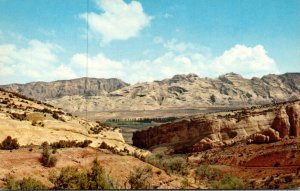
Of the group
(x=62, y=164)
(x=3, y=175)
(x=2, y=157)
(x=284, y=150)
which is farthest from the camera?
(x=284, y=150)

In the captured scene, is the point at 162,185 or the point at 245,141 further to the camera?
the point at 245,141

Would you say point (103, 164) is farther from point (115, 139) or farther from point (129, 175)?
point (115, 139)

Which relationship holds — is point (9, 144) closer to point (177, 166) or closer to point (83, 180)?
point (83, 180)

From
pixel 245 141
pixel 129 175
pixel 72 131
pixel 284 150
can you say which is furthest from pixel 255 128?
pixel 129 175

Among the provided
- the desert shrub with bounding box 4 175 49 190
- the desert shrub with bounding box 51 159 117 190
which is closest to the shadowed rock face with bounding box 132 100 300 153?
the desert shrub with bounding box 51 159 117 190

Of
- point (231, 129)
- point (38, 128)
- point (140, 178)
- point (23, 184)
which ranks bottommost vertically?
point (140, 178)

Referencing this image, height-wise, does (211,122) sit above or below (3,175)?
above

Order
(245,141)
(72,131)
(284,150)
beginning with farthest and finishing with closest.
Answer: (245,141), (284,150), (72,131)

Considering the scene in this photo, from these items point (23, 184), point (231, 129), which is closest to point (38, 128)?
point (23, 184)
